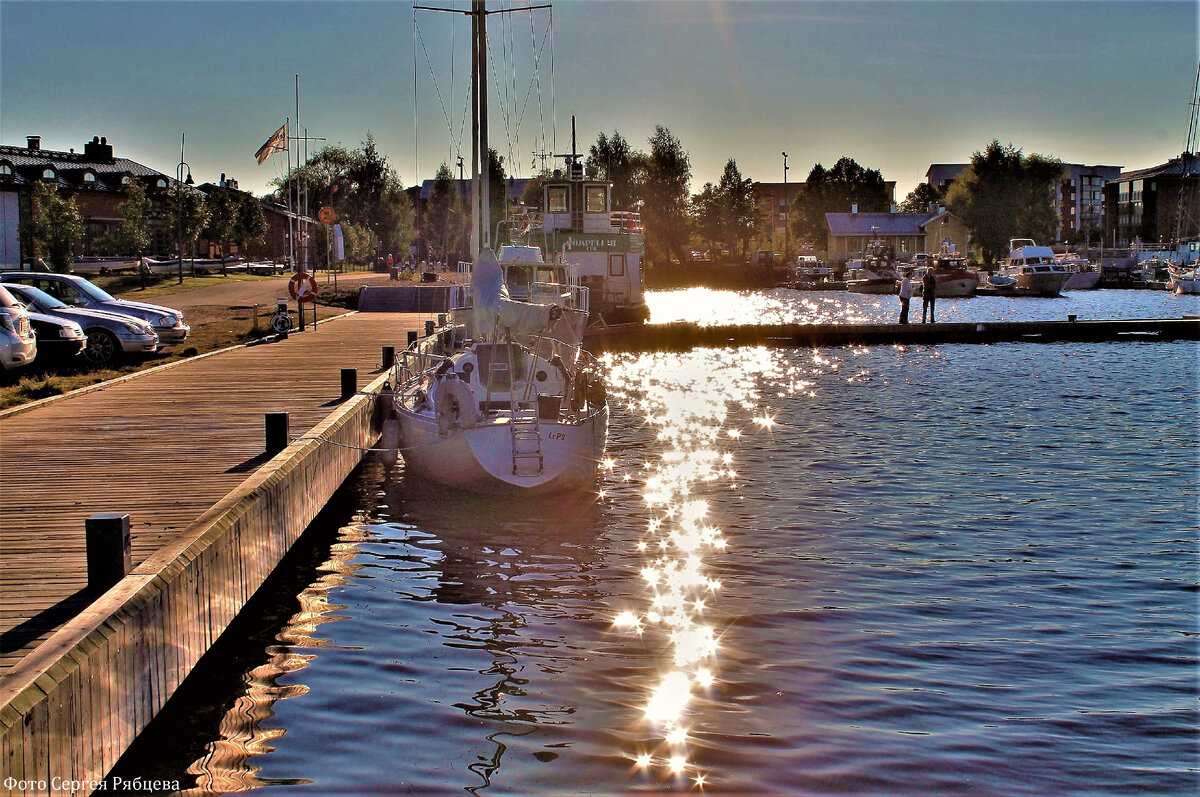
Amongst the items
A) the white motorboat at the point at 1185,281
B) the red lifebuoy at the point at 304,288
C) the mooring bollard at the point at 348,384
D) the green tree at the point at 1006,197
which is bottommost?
the mooring bollard at the point at 348,384

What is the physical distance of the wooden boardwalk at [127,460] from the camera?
850 centimetres

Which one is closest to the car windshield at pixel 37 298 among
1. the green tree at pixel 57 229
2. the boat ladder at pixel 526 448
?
the boat ladder at pixel 526 448

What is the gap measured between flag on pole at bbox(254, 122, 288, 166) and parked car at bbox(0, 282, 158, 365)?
25.1 metres

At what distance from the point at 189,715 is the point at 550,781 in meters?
3.06

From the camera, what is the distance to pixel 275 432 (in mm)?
13805

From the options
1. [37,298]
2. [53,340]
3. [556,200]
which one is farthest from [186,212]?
[53,340]

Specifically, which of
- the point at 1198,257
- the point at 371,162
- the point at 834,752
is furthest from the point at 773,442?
the point at 1198,257

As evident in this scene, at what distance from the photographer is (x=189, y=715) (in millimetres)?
8883

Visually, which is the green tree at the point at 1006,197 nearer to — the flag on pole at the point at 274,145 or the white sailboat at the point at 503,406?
the flag on pole at the point at 274,145

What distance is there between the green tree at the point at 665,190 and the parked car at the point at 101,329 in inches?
4264

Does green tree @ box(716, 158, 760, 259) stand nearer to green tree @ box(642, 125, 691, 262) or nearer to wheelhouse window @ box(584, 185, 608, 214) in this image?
green tree @ box(642, 125, 691, 262)

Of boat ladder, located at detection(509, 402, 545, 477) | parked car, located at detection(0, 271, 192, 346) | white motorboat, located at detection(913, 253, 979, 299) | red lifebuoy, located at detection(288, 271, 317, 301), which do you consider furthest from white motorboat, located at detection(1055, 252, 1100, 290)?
boat ladder, located at detection(509, 402, 545, 477)

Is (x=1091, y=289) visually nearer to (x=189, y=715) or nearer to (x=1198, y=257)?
(x=1198, y=257)

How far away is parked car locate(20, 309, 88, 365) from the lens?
23.3 metres
